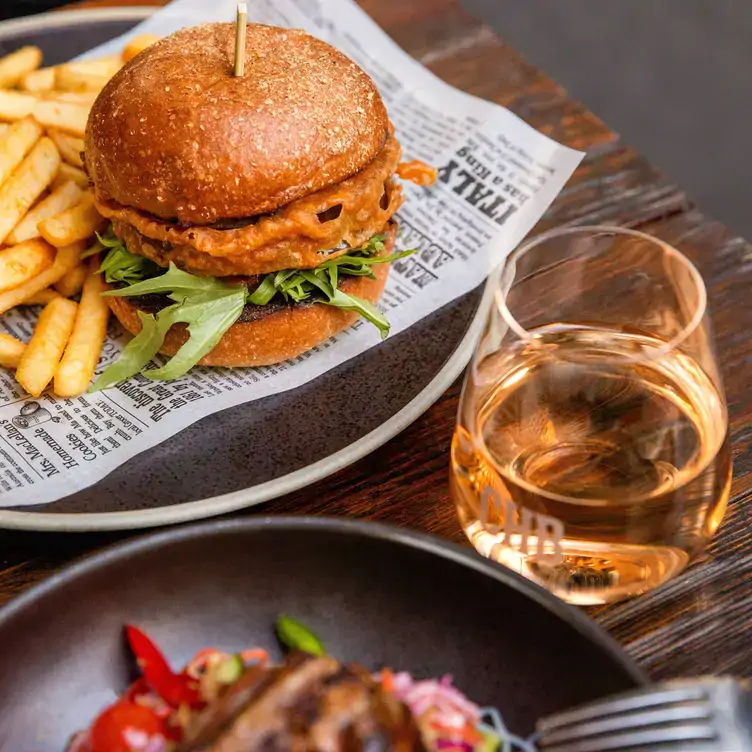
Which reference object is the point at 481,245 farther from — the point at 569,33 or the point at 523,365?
the point at 569,33

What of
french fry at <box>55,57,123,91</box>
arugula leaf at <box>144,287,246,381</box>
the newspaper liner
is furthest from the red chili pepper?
french fry at <box>55,57,123,91</box>

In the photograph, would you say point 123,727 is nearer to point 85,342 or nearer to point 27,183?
point 85,342

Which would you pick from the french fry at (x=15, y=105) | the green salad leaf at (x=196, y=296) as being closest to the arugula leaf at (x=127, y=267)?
the green salad leaf at (x=196, y=296)

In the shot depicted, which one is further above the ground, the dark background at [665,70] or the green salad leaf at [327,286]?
the green salad leaf at [327,286]

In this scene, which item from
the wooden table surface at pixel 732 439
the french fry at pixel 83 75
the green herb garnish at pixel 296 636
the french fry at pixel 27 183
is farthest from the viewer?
the french fry at pixel 83 75

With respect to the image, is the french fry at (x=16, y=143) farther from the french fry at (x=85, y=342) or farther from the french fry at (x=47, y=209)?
the french fry at (x=85, y=342)

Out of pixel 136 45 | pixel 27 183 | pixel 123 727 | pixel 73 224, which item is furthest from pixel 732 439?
pixel 136 45

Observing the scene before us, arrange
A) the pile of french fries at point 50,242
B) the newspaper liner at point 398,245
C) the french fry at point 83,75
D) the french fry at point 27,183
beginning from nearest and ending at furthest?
1. the newspaper liner at point 398,245
2. the pile of french fries at point 50,242
3. the french fry at point 27,183
4. the french fry at point 83,75
